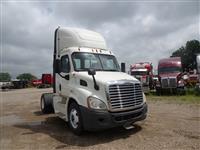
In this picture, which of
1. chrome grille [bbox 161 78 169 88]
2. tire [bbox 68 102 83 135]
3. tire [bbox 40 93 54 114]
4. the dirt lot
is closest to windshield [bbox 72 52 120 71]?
tire [bbox 68 102 83 135]

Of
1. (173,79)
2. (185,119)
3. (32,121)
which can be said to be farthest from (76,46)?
(173,79)

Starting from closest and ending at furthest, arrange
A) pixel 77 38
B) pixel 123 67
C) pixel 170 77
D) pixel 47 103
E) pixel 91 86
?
pixel 91 86, pixel 77 38, pixel 123 67, pixel 47 103, pixel 170 77

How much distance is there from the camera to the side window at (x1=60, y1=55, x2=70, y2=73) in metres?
7.68

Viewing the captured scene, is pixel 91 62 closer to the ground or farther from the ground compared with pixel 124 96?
farther from the ground

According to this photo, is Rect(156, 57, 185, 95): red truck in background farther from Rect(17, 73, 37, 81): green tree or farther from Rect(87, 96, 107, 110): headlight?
Rect(17, 73, 37, 81): green tree

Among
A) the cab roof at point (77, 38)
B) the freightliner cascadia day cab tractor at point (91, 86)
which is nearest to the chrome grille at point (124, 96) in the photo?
the freightliner cascadia day cab tractor at point (91, 86)

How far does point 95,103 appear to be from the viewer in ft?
20.5

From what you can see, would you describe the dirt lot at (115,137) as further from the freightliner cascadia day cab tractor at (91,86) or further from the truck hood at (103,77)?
the truck hood at (103,77)

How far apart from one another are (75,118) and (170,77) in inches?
562

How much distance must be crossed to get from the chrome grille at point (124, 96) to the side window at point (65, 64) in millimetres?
1997

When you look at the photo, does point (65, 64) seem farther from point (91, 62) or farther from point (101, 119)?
point (101, 119)

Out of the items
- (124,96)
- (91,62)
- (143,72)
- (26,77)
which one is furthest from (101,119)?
(26,77)

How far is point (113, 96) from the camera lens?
20.7ft

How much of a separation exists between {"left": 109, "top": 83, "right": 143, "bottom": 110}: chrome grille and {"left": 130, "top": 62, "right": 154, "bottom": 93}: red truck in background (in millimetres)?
14953
